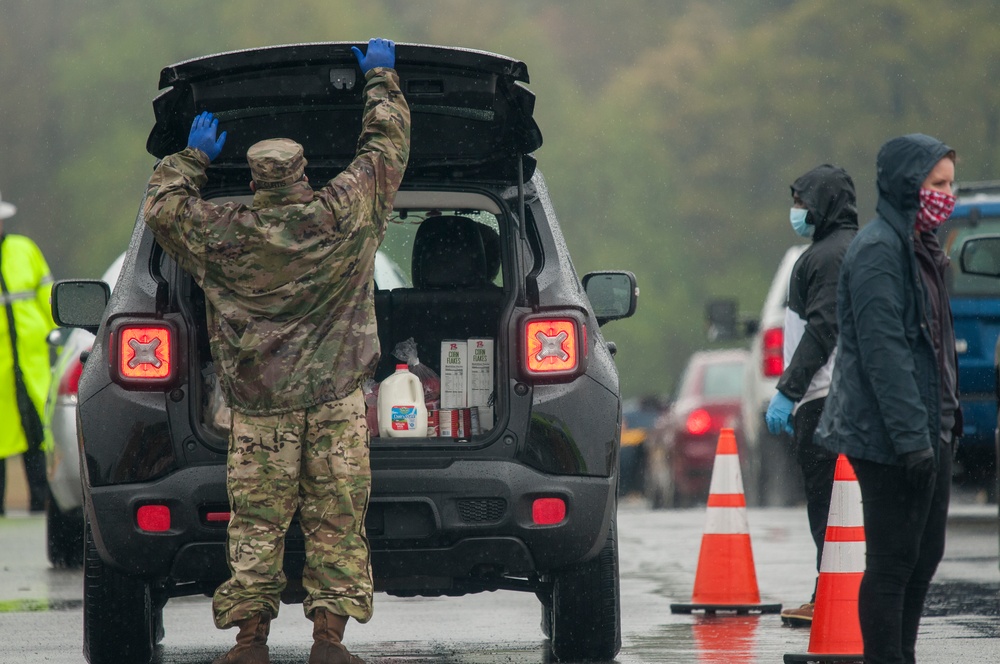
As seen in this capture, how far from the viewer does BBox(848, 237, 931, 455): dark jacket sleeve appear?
5316 mm

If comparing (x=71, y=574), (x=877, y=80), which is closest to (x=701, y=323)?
(x=877, y=80)

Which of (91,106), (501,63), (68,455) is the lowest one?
(68,455)

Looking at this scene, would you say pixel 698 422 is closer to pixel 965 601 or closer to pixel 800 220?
pixel 965 601

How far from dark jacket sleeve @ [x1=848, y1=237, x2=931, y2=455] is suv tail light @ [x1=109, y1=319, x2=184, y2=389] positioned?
2.10 m

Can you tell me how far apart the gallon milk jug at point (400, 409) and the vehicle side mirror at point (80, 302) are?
43.5 inches

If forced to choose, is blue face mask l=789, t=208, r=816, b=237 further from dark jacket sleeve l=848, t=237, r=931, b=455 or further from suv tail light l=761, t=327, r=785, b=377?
suv tail light l=761, t=327, r=785, b=377

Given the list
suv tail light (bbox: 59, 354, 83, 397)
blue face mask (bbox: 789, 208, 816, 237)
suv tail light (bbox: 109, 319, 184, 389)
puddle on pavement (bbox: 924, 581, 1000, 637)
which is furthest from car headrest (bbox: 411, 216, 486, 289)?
suv tail light (bbox: 59, 354, 83, 397)

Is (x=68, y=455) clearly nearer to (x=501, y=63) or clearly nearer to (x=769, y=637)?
(x=769, y=637)

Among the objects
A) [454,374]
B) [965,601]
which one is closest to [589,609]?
[454,374]

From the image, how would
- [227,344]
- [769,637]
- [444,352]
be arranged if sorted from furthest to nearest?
1. [769,637]
2. [444,352]
3. [227,344]

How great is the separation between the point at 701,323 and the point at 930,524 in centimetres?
5094

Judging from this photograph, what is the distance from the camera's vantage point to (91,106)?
53.4 m

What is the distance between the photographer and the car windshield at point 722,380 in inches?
833

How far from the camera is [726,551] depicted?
843 cm
